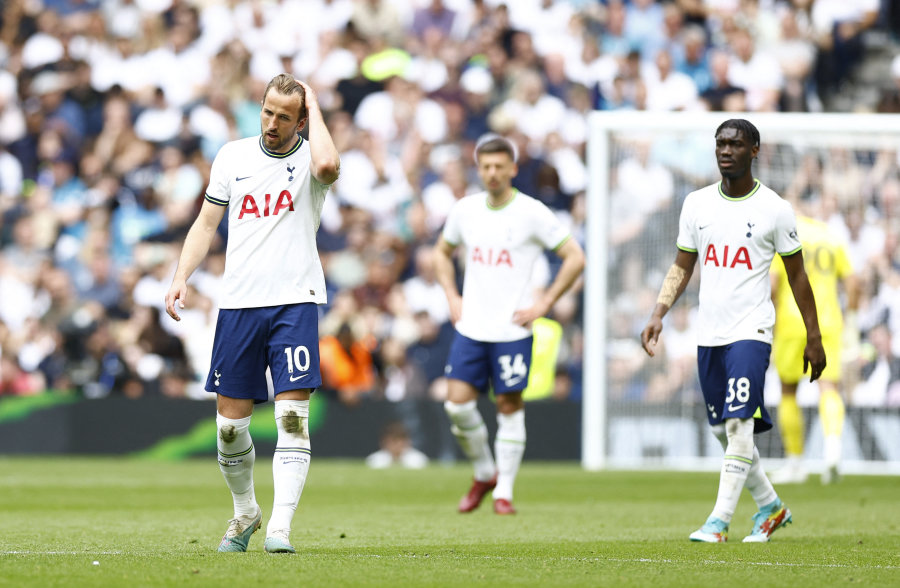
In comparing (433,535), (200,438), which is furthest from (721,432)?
(200,438)

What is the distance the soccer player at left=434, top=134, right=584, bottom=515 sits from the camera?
10625 mm

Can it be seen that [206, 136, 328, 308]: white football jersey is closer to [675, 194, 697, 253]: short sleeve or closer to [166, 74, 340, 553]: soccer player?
[166, 74, 340, 553]: soccer player

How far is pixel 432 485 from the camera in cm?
1388

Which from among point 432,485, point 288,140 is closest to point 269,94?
point 288,140

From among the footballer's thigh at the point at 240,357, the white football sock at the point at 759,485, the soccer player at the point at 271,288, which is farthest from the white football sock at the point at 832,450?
the footballer's thigh at the point at 240,357

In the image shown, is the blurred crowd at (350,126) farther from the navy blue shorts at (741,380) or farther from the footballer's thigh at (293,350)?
the footballer's thigh at (293,350)

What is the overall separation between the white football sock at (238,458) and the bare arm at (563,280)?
377cm

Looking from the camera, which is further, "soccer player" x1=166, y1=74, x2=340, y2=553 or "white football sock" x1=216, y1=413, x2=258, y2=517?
"white football sock" x1=216, y1=413, x2=258, y2=517

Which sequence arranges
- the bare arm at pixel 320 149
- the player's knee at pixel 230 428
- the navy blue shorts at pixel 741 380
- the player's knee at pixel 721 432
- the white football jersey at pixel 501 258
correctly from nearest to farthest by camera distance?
the bare arm at pixel 320 149 → the player's knee at pixel 230 428 → the navy blue shorts at pixel 741 380 → the player's knee at pixel 721 432 → the white football jersey at pixel 501 258

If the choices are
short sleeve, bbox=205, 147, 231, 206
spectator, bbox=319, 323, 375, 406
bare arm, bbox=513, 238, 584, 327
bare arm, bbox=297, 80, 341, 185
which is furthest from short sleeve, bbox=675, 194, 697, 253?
spectator, bbox=319, 323, 375, 406

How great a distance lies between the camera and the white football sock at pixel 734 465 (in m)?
8.04

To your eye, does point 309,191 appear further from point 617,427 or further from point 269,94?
point 617,427

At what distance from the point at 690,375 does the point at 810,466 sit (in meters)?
1.77

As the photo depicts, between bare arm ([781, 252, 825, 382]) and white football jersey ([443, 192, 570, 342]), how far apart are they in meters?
2.95
